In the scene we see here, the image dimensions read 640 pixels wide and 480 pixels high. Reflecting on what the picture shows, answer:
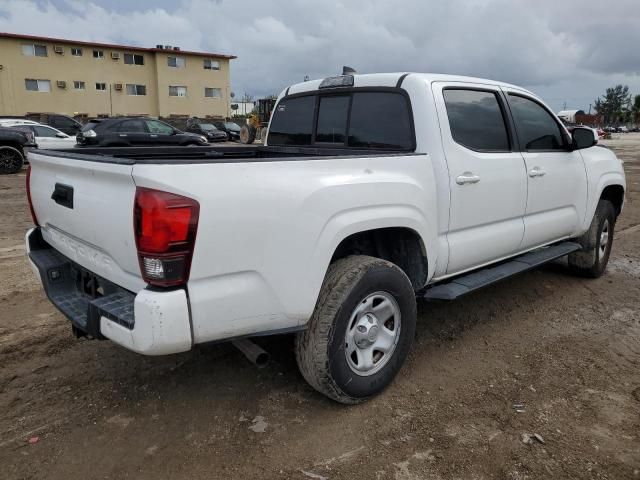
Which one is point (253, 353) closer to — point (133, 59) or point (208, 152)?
point (208, 152)

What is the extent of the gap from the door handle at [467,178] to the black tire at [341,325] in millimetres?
811

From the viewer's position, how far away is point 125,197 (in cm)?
225

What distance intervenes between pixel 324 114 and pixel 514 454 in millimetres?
2740

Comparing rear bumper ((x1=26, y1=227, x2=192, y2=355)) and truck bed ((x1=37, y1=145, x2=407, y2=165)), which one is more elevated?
truck bed ((x1=37, y1=145, x2=407, y2=165))

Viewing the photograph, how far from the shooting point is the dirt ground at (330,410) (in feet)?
8.25

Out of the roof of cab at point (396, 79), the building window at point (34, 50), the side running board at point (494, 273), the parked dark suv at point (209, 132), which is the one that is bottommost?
the parked dark suv at point (209, 132)

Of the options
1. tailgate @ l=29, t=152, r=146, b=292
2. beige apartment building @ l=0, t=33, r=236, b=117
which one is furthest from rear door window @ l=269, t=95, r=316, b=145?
beige apartment building @ l=0, t=33, r=236, b=117

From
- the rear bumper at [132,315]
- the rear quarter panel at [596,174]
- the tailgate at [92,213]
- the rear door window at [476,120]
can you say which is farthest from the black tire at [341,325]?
the rear quarter panel at [596,174]

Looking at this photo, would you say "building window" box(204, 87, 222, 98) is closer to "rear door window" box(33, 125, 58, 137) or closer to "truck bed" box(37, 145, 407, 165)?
"rear door window" box(33, 125, 58, 137)

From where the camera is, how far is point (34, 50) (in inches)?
1577

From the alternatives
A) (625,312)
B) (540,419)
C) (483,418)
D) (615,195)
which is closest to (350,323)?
(483,418)

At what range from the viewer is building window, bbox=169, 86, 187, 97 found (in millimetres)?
46031

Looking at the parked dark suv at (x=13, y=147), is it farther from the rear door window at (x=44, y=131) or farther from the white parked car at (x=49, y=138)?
the rear door window at (x=44, y=131)

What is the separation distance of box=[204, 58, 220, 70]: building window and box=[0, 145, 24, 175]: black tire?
1432 inches
